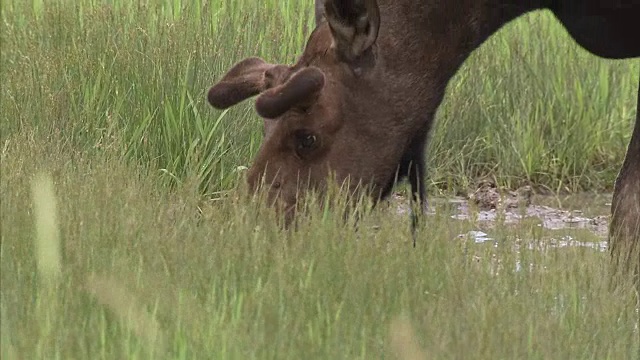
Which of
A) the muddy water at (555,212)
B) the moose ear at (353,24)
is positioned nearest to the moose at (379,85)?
the moose ear at (353,24)

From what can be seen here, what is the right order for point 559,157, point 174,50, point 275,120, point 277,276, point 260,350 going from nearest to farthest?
1. point 260,350
2. point 277,276
3. point 275,120
4. point 174,50
5. point 559,157

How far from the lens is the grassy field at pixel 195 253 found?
4297 mm

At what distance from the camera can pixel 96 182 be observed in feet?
18.7

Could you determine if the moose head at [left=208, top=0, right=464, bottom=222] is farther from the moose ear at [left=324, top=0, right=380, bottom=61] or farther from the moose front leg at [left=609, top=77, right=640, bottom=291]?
the moose front leg at [left=609, top=77, right=640, bottom=291]

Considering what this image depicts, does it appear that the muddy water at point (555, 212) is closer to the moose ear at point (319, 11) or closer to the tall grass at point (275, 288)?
the moose ear at point (319, 11)

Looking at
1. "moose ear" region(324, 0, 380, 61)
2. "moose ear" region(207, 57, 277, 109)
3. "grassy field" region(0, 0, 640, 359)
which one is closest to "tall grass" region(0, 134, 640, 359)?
"grassy field" region(0, 0, 640, 359)

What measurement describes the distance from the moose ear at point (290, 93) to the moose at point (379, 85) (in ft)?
0.21

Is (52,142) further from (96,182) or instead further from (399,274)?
(399,274)

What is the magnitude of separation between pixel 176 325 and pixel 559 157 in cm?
513

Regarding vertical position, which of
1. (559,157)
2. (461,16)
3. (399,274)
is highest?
(461,16)

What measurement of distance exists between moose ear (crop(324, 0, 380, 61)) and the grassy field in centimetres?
64

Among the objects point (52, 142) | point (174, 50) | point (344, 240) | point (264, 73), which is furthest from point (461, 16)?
point (174, 50)

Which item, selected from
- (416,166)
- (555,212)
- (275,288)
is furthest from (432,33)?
(555,212)

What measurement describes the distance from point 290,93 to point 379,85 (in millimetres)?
459
